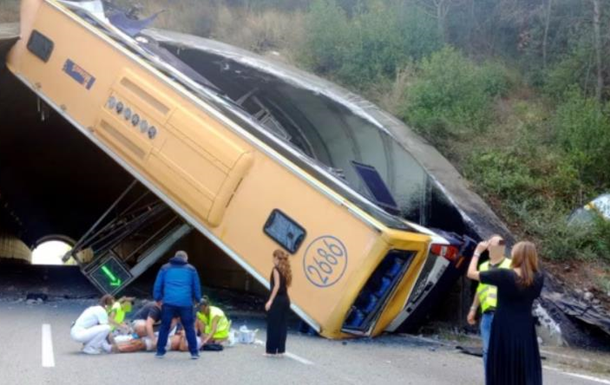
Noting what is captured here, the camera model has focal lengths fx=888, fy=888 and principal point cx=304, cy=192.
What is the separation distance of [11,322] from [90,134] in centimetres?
323

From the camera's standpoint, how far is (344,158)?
19.0 m

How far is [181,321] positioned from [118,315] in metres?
1.24

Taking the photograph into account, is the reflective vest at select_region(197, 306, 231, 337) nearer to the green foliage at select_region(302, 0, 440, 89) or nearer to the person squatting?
the person squatting

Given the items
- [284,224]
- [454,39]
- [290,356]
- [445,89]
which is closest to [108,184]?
[454,39]

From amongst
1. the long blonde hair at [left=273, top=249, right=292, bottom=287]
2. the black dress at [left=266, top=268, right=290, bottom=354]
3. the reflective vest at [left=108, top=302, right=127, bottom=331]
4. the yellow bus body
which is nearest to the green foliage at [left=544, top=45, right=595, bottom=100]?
the yellow bus body

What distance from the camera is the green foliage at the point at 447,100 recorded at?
708 inches

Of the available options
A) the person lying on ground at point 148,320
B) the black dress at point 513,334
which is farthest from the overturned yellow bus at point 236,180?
the black dress at point 513,334

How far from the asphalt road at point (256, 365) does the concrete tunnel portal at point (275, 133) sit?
3.53 metres

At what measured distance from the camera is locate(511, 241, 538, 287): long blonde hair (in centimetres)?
641

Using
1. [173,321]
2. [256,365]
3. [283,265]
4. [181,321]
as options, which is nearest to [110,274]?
[173,321]

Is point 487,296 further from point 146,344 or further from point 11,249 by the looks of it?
point 11,249

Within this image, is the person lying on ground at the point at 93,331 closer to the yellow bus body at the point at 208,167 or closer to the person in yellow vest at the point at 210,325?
the person in yellow vest at the point at 210,325

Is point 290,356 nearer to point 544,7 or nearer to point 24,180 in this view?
point 544,7

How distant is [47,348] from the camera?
34.8ft
